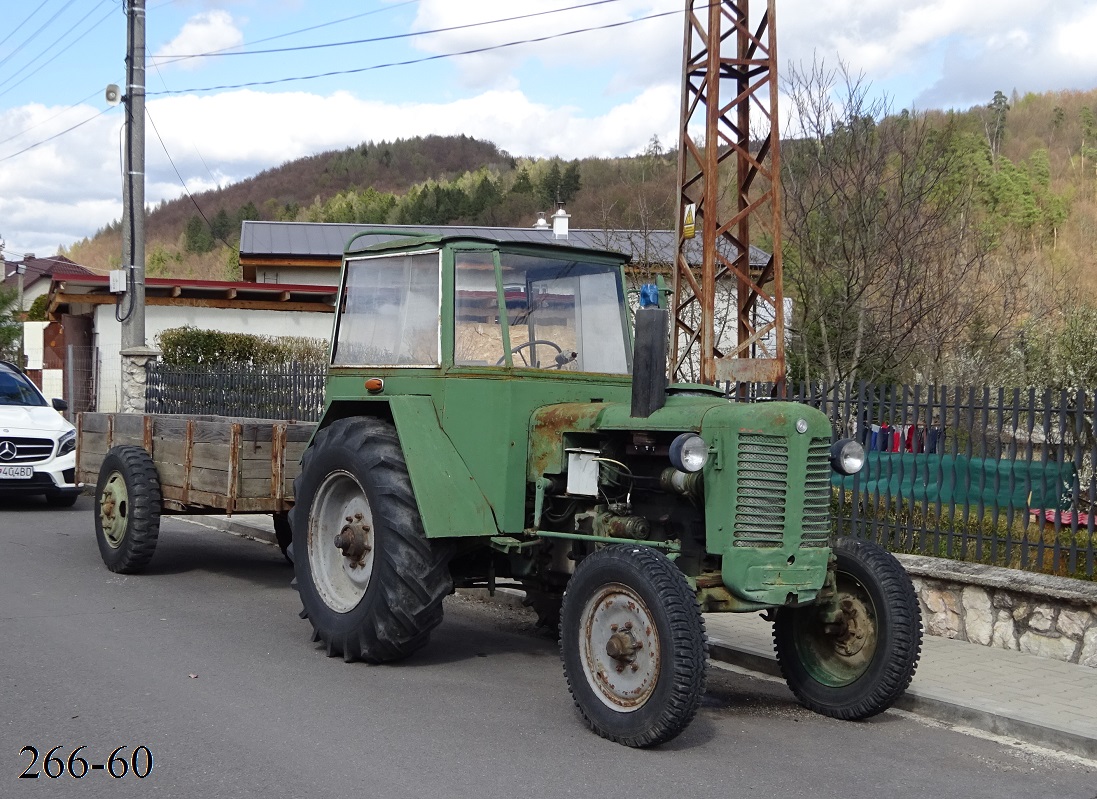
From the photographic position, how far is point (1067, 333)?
62.2 ft

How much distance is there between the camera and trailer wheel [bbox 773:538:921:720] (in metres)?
6.04

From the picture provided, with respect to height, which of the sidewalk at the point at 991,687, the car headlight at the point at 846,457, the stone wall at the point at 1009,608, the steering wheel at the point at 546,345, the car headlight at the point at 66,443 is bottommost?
the sidewalk at the point at 991,687

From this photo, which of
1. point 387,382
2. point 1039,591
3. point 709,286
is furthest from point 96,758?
point 709,286

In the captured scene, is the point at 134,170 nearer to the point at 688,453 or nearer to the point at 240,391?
the point at 240,391

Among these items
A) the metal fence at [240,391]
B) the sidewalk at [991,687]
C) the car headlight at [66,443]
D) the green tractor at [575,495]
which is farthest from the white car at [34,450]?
the sidewalk at [991,687]

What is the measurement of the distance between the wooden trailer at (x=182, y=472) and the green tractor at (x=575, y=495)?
64.8 inches

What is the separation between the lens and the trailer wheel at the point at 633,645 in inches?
211

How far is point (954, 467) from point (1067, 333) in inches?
457

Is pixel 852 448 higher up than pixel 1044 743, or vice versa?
pixel 852 448

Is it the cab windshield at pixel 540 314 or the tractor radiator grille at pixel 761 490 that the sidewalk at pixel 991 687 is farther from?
the cab windshield at pixel 540 314

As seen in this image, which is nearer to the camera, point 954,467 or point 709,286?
point 954,467

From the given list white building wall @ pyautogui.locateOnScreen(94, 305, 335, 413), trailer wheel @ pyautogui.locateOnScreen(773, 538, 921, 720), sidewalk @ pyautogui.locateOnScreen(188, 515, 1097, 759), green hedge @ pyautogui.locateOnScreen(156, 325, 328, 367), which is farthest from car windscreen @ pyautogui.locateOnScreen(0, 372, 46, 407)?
trailer wheel @ pyautogui.locateOnScreen(773, 538, 921, 720)

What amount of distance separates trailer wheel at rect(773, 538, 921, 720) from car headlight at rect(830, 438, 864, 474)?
0.42m

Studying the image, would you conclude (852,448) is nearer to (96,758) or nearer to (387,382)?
(387,382)
